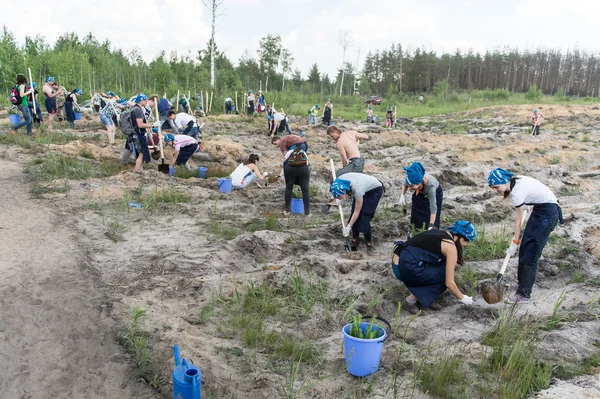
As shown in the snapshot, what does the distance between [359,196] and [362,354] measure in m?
2.64

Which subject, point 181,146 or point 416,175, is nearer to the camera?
point 416,175

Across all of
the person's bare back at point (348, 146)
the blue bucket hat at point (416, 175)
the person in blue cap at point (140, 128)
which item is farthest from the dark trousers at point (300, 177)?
the person in blue cap at point (140, 128)

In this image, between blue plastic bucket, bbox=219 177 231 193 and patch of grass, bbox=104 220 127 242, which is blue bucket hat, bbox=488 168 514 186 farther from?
blue plastic bucket, bbox=219 177 231 193

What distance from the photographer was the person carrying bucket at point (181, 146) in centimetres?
933

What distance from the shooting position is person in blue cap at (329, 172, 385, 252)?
5.41 meters

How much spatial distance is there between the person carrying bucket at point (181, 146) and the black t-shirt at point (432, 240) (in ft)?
21.0

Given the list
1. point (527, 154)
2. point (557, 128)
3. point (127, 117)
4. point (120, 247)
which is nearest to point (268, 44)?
point (557, 128)

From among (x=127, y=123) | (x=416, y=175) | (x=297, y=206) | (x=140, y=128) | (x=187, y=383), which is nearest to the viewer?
(x=187, y=383)

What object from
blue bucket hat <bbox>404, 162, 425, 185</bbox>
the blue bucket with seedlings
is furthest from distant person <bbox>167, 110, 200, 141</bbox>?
the blue bucket with seedlings

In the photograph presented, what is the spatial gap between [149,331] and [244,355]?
0.82 meters

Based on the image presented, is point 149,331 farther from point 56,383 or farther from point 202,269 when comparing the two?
point 202,269

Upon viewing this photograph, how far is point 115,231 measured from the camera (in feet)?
19.2

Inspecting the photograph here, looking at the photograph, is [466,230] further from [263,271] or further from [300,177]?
[300,177]

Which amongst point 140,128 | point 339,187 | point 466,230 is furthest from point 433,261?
point 140,128
